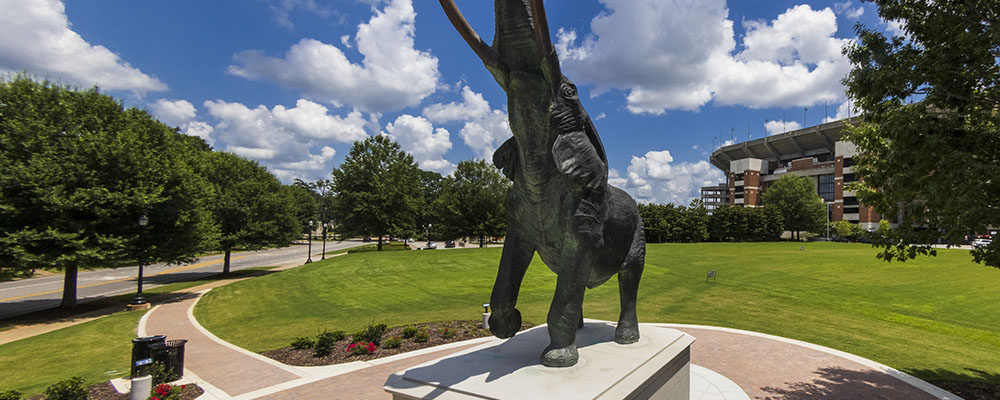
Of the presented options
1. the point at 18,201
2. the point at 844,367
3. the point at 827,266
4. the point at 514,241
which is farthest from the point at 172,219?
the point at 827,266

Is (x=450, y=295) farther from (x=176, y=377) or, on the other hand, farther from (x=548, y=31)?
(x=548, y=31)

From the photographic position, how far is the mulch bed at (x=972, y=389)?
6954 millimetres

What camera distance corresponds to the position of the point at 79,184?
1490 centimetres

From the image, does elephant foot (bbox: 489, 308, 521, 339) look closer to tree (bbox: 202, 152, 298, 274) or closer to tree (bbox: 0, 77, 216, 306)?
tree (bbox: 0, 77, 216, 306)

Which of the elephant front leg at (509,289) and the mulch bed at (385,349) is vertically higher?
the elephant front leg at (509,289)

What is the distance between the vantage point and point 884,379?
7555mm

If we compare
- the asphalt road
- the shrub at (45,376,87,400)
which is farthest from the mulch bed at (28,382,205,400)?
the asphalt road

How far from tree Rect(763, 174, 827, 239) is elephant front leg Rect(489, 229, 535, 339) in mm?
71254

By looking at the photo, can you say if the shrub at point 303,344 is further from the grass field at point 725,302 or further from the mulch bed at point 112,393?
the mulch bed at point 112,393

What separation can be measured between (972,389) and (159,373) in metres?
14.2

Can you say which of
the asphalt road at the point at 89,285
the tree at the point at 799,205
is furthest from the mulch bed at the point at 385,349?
the tree at the point at 799,205

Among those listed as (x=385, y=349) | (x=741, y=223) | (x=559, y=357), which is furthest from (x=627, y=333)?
Answer: (x=741, y=223)

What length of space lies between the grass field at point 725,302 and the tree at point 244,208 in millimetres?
5114

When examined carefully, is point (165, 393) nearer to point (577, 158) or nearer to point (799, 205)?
point (577, 158)
